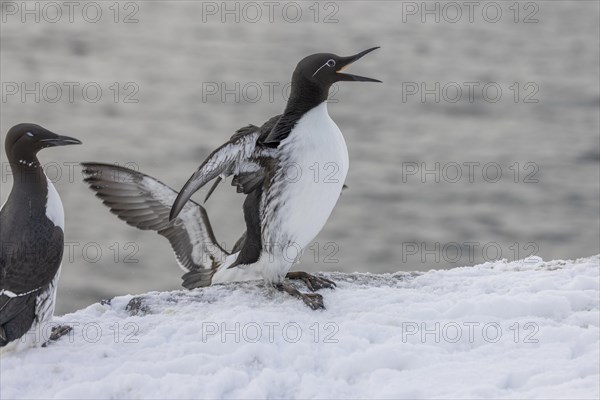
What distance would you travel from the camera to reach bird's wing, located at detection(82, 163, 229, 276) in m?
8.05

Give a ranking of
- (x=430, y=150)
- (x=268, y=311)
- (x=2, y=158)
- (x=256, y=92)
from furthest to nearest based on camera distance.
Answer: (x=256, y=92), (x=430, y=150), (x=2, y=158), (x=268, y=311)

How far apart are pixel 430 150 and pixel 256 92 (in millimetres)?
3983

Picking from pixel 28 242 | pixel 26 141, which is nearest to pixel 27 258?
pixel 28 242

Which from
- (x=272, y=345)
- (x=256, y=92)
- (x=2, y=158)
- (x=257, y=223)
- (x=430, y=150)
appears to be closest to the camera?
(x=272, y=345)

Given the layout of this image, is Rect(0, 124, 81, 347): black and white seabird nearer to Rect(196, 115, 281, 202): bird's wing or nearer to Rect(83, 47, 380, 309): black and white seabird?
Rect(83, 47, 380, 309): black and white seabird

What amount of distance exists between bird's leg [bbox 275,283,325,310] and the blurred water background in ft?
27.9

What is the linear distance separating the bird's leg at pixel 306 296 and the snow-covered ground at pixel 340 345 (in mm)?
49

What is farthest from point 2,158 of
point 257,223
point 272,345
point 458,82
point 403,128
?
point 272,345

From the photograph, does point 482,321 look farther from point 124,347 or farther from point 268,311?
point 124,347

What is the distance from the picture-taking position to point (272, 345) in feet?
19.7

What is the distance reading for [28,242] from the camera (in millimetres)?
6168

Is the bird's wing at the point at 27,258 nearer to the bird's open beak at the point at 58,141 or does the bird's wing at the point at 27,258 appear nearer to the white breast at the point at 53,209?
the white breast at the point at 53,209

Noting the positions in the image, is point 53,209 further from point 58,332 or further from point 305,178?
point 305,178

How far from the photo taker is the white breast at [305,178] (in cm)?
696
